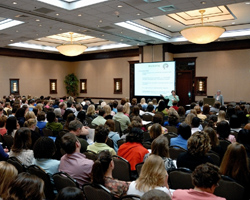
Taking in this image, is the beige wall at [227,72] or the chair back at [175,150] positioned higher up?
the beige wall at [227,72]

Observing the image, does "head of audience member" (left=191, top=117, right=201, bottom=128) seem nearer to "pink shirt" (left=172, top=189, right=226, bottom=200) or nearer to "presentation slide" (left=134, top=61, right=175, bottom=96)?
"pink shirt" (left=172, top=189, right=226, bottom=200)

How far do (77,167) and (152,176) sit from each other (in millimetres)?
1022

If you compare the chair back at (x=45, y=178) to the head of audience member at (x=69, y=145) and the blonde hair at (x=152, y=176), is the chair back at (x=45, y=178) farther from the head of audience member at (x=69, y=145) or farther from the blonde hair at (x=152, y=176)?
the blonde hair at (x=152, y=176)

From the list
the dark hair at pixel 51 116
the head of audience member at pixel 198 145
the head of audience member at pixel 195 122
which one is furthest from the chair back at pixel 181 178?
the dark hair at pixel 51 116

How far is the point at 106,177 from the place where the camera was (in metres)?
2.42

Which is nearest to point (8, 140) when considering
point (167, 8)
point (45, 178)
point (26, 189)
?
point (45, 178)

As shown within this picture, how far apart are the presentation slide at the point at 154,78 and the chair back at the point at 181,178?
38.0 ft

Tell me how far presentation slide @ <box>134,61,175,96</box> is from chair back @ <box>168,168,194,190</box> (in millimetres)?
11592

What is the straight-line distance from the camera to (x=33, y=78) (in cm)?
1753

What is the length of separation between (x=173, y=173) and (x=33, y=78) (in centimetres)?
1652

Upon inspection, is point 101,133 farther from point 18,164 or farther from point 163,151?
point 18,164

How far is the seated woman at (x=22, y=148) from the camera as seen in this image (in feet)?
11.3

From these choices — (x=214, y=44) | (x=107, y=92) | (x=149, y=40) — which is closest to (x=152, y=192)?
(x=149, y=40)

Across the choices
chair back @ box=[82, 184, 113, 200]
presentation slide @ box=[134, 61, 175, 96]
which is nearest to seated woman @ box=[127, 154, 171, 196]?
chair back @ box=[82, 184, 113, 200]
